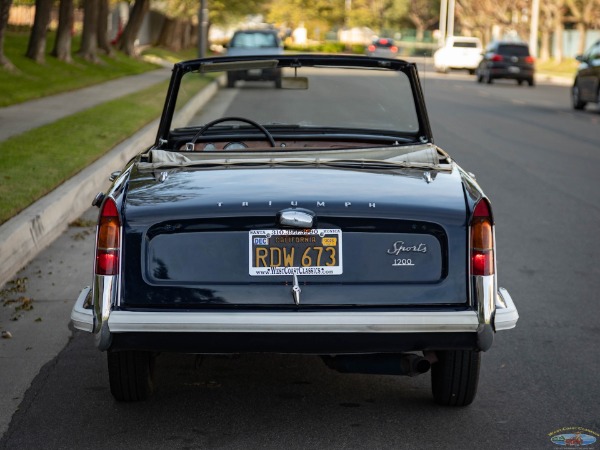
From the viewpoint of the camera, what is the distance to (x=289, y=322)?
4.62 meters

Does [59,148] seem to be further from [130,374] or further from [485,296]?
[485,296]

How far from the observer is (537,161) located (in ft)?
54.5

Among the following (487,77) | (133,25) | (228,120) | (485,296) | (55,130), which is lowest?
(487,77)

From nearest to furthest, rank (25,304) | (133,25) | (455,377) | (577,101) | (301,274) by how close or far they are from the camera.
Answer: (301,274)
(455,377)
(25,304)
(577,101)
(133,25)

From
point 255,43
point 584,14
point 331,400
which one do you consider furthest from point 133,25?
point 331,400

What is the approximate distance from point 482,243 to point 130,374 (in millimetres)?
1653

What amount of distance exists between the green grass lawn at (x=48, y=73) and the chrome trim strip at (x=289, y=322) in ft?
55.3

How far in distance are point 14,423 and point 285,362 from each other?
157 centimetres

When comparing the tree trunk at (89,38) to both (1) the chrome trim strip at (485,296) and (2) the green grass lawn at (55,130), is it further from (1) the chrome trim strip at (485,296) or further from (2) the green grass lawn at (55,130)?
(1) the chrome trim strip at (485,296)

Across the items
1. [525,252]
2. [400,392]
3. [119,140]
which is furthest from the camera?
[119,140]

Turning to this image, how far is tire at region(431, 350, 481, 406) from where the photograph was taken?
16.9ft

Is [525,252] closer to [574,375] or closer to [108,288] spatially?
[574,375]

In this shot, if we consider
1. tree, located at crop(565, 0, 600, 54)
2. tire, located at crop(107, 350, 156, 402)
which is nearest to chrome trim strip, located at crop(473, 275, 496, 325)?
tire, located at crop(107, 350, 156, 402)

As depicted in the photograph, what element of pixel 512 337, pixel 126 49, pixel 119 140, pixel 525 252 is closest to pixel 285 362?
pixel 512 337
